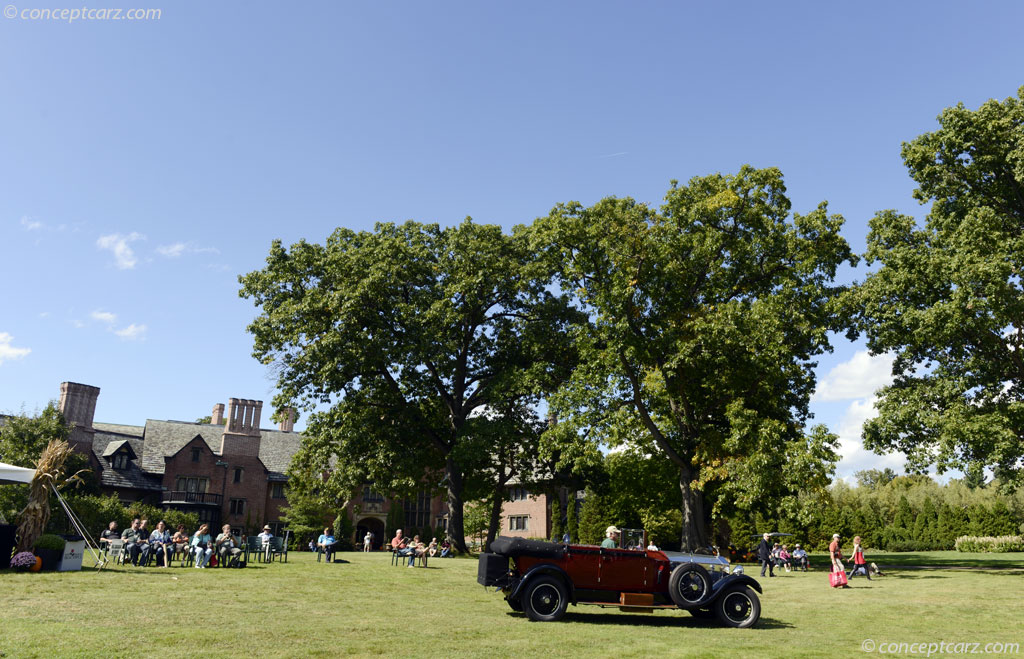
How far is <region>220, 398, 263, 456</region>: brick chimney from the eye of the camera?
61.0m

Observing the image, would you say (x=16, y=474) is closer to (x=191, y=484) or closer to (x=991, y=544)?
(x=191, y=484)

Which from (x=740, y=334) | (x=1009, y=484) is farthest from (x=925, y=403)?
(x=740, y=334)

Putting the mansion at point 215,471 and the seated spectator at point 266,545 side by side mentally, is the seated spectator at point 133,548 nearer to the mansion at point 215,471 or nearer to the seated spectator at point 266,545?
the seated spectator at point 266,545

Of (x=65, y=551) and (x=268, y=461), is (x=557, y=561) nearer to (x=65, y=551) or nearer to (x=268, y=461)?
(x=65, y=551)

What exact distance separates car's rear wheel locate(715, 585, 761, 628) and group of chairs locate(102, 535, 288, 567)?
1715 centimetres

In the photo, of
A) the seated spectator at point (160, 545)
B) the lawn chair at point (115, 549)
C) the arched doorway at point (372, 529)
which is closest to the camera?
the seated spectator at point (160, 545)

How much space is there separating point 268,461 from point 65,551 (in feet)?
150

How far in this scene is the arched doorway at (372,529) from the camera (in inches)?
2475

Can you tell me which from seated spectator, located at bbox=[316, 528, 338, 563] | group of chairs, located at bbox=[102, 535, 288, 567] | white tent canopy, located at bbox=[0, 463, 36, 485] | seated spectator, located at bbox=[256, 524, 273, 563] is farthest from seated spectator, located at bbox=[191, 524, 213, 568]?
white tent canopy, located at bbox=[0, 463, 36, 485]

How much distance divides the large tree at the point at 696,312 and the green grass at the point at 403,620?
1183 centimetres

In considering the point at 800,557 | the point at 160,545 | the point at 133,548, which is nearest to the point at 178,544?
the point at 160,545

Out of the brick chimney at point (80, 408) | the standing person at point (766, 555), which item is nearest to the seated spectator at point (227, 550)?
the standing person at point (766, 555)

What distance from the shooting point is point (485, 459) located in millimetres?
37219

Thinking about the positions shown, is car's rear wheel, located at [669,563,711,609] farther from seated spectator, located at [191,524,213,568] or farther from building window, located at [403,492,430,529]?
building window, located at [403,492,430,529]
